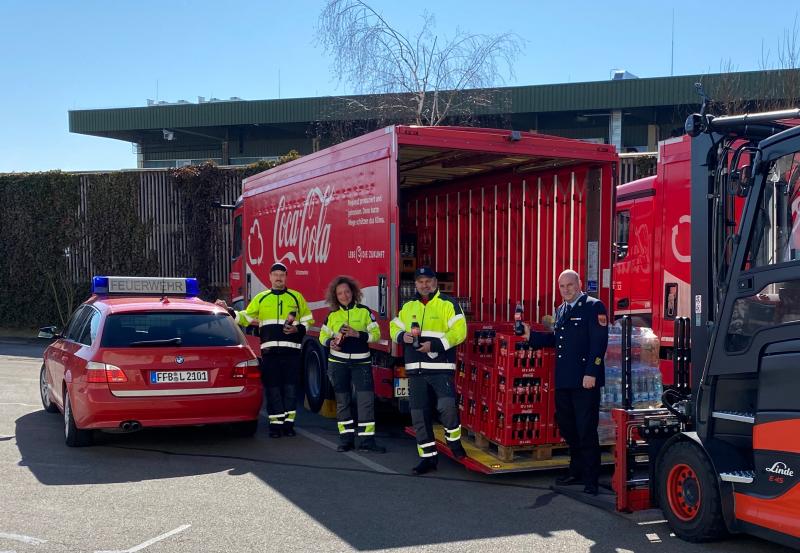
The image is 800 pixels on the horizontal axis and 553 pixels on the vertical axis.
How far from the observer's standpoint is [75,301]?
22281mm

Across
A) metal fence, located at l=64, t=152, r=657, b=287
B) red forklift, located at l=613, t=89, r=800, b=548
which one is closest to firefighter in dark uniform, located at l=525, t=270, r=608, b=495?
red forklift, located at l=613, t=89, r=800, b=548

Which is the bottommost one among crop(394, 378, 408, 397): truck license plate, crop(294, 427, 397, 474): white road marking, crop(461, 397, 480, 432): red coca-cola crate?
crop(294, 427, 397, 474): white road marking

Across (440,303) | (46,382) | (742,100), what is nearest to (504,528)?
(440,303)

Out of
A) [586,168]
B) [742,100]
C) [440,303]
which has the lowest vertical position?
[440,303]

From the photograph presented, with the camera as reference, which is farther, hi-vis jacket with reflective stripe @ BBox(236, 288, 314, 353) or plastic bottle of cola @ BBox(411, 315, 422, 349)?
hi-vis jacket with reflective stripe @ BBox(236, 288, 314, 353)

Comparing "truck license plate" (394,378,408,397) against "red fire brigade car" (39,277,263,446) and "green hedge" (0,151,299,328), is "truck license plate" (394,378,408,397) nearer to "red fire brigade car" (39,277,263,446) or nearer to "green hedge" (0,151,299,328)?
"red fire brigade car" (39,277,263,446)

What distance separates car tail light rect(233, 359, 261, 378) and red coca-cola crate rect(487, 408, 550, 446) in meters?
2.48

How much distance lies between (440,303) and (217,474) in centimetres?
246

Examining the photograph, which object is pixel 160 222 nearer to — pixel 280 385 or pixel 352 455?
pixel 280 385

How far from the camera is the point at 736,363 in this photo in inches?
201

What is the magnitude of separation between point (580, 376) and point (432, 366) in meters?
1.33

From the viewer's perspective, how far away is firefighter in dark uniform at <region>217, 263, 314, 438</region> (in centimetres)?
888

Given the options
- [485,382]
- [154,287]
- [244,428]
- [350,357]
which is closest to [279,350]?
[244,428]

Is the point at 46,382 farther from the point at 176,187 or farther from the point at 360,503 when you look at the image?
the point at 176,187
